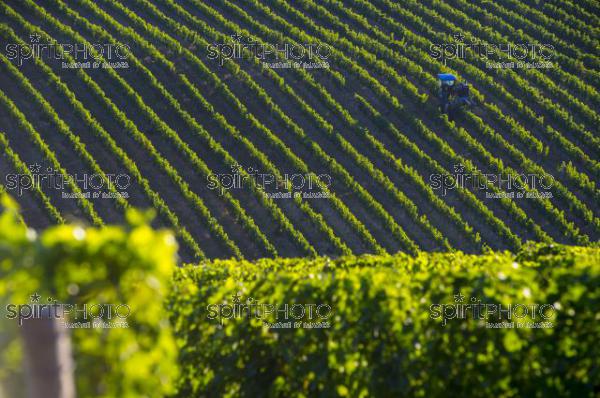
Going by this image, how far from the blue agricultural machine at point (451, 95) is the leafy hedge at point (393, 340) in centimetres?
1749

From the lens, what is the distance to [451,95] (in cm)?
2600

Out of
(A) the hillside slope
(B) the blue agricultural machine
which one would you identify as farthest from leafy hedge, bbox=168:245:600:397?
(B) the blue agricultural machine

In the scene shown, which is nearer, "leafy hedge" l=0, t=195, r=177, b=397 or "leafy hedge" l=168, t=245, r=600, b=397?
"leafy hedge" l=0, t=195, r=177, b=397

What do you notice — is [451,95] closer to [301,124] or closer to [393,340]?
[301,124]

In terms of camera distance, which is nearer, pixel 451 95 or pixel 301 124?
pixel 301 124

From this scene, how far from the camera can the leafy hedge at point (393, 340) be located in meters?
7.58

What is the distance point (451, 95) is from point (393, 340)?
1899cm

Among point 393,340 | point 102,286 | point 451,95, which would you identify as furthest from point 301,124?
point 102,286

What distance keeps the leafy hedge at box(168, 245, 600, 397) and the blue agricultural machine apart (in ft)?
57.4

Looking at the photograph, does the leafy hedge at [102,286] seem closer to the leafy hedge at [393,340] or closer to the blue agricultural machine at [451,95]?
the leafy hedge at [393,340]

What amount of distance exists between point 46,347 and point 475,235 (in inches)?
665

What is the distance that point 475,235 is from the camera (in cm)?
2081

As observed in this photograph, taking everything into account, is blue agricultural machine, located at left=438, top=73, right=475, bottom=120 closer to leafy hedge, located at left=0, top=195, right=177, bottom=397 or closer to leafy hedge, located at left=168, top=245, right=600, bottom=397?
leafy hedge, located at left=168, top=245, right=600, bottom=397

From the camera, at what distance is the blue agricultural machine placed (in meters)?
25.7
